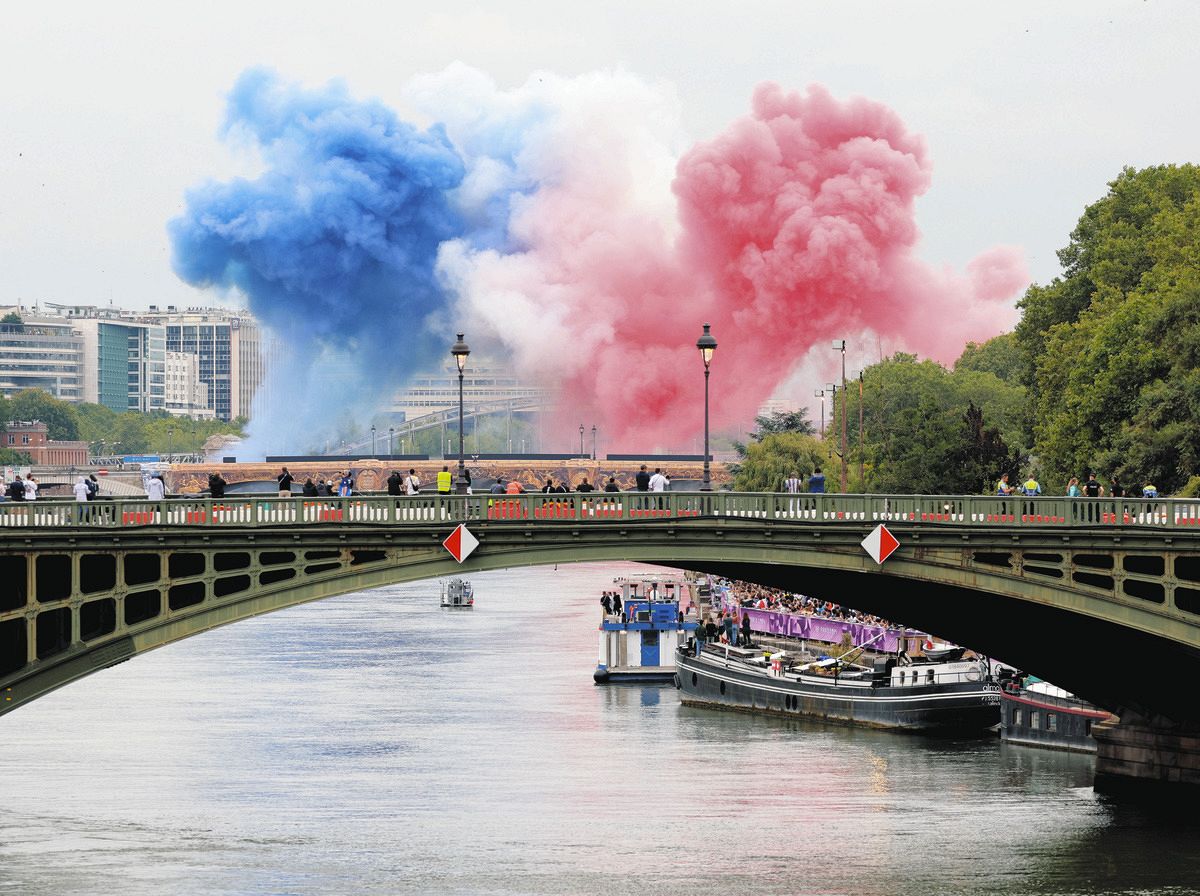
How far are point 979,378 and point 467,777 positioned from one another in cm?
10893

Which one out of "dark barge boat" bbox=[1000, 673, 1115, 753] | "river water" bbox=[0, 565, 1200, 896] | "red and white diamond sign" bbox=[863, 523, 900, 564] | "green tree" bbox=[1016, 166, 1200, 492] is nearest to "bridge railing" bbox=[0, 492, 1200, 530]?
"red and white diamond sign" bbox=[863, 523, 900, 564]

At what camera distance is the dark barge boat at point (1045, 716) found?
248 ft

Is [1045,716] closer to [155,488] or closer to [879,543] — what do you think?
[879,543]

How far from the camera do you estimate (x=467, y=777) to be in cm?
7000

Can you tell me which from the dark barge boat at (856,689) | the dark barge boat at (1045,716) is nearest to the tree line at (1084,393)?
the dark barge boat at (856,689)

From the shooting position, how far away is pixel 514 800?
65.9 m

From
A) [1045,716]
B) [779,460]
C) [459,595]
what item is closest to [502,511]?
[1045,716]

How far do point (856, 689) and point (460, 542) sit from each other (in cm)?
3753

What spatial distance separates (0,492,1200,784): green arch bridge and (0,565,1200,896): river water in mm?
6467

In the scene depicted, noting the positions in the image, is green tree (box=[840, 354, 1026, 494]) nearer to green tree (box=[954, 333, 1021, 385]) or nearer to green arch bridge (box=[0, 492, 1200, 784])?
green tree (box=[954, 333, 1021, 385])

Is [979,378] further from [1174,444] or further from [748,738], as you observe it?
[748,738]

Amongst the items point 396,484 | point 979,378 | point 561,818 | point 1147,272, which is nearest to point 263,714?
point 561,818

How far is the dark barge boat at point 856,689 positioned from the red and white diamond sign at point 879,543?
31.8 meters

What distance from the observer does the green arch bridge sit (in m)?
50.5
